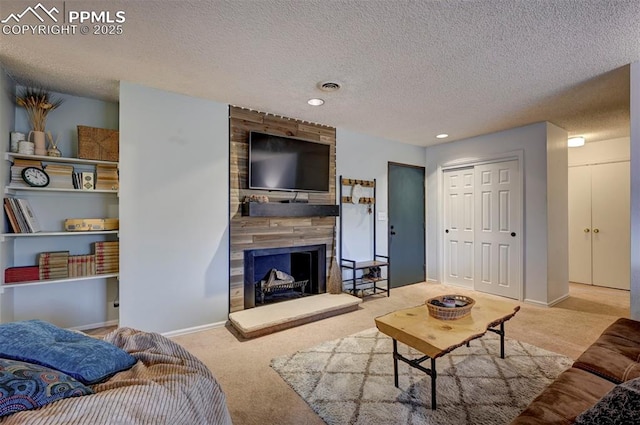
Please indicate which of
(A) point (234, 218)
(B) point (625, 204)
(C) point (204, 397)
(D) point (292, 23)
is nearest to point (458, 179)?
(B) point (625, 204)

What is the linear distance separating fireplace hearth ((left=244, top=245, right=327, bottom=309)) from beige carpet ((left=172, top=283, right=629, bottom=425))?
1.87 feet

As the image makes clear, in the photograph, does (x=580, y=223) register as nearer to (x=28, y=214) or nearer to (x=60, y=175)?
(x=60, y=175)

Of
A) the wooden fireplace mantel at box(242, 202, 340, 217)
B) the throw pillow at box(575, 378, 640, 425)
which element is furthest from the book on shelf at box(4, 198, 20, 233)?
the throw pillow at box(575, 378, 640, 425)

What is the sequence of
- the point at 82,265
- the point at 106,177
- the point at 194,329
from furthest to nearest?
1. the point at 194,329
2. the point at 106,177
3. the point at 82,265

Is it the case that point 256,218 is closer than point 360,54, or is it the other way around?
point 360,54

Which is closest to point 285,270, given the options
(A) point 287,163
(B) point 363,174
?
(A) point 287,163

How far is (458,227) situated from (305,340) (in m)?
3.17

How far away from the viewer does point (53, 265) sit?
2.59 m

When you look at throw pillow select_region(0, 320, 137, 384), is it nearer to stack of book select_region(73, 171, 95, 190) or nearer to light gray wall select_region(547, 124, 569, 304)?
stack of book select_region(73, 171, 95, 190)

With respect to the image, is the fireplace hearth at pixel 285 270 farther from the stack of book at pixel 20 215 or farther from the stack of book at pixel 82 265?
the stack of book at pixel 20 215

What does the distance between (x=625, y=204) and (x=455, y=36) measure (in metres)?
4.53

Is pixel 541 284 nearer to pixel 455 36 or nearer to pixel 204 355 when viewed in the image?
pixel 455 36

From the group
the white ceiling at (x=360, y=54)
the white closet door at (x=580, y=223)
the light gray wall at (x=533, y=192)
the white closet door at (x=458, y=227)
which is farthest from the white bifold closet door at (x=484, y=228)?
the white closet door at (x=580, y=223)

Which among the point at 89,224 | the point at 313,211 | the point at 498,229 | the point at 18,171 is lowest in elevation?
the point at 498,229
